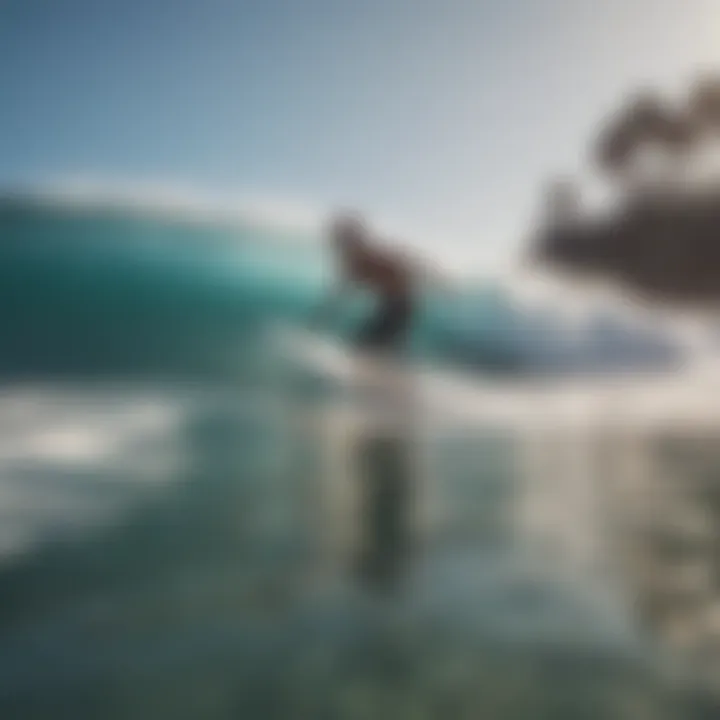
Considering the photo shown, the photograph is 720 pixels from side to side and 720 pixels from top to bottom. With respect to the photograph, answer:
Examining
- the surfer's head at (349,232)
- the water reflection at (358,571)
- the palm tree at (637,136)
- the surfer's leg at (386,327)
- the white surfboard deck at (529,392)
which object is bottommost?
the water reflection at (358,571)

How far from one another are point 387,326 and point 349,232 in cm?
18

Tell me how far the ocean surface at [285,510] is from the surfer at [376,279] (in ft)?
0.12

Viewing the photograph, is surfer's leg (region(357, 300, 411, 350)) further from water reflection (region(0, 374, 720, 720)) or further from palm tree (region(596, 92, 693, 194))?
palm tree (region(596, 92, 693, 194))

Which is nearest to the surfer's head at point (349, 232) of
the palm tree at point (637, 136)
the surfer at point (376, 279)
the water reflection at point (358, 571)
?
the surfer at point (376, 279)

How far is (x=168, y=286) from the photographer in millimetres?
1551

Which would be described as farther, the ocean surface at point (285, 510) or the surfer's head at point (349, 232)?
the surfer's head at point (349, 232)

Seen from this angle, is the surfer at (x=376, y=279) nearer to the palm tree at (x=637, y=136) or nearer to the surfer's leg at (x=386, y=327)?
the surfer's leg at (x=386, y=327)

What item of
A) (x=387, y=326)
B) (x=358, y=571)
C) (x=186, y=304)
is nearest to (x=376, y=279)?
(x=387, y=326)

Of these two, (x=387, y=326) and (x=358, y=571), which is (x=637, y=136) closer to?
(x=387, y=326)

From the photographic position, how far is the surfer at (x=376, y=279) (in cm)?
157

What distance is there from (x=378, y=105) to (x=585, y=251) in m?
0.46

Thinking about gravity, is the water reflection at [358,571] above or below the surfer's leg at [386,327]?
below

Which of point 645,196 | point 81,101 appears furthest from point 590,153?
point 81,101

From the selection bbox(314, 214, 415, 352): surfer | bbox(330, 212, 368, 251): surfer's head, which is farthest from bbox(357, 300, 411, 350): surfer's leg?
bbox(330, 212, 368, 251): surfer's head
